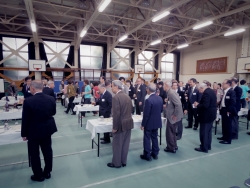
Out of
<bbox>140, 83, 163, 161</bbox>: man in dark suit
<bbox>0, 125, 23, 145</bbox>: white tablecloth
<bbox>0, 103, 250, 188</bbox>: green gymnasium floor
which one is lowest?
<bbox>0, 103, 250, 188</bbox>: green gymnasium floor

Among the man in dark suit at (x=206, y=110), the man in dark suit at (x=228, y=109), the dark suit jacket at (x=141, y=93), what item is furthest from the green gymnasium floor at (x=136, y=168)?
the dark suit jacket at (x=141, y=93)

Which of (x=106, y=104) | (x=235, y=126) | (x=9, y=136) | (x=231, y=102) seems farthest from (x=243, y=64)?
(x=9, y=136)

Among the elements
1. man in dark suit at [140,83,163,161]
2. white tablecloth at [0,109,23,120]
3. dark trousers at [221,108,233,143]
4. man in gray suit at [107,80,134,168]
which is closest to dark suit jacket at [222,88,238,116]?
dark trousers at [221,108,233,143]

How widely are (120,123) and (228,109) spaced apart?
9.01 feet

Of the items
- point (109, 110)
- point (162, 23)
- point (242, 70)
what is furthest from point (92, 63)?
point (242, 70)

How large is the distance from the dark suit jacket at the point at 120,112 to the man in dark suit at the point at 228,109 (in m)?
2.60

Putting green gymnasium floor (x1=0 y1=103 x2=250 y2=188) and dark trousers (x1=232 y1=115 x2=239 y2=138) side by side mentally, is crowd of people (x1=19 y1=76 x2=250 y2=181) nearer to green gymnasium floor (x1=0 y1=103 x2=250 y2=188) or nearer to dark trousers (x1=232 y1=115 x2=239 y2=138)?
dark trousers (x1=232 y1=115 x2=239 y2=138)

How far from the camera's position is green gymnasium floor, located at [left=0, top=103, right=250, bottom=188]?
7.52 ft

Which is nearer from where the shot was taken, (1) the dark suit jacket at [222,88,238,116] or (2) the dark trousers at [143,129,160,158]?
(2) the dark trousers at [143,129,160,158]

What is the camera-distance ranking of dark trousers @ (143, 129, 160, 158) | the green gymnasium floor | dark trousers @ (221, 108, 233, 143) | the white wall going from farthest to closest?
the white wall
dark trousers @ (221, 108, 233, 143)
dark trousers @ (143, 129, 160, 158)
the green gymnasium floor

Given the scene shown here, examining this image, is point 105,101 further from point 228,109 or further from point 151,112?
point 228,109

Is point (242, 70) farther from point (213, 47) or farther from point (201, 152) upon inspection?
point (201, 152)

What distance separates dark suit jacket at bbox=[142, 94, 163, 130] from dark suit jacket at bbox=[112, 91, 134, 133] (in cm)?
39

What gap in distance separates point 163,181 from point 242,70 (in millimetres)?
10963
